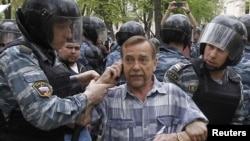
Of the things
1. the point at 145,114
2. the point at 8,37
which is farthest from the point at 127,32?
the point at 145,114

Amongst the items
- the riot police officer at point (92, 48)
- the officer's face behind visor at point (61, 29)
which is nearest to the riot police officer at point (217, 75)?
the officer's face behind visor at point (61, 29)

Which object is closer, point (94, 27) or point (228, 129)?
point (228, 129)

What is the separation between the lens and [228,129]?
11.2 feet

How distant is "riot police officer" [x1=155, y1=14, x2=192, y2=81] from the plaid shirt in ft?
4.73

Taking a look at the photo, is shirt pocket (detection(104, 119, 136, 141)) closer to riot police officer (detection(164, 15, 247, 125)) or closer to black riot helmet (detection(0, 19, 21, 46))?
riot police officer (detection(164, 15, 247, 125))

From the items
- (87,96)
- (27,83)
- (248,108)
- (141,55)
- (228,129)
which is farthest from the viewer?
(248,108)

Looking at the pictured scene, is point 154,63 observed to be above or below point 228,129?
above

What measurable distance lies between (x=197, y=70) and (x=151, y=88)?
0.82 meters

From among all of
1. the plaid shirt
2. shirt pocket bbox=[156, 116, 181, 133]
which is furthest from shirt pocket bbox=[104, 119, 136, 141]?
shirt pocket bbox=[156, 116, 181, 133]

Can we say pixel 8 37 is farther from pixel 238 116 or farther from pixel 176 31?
pixel 238 116

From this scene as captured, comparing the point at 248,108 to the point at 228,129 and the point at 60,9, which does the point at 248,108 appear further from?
the point at 60,9

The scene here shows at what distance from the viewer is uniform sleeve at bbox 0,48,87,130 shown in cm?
227

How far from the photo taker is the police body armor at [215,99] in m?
3.41

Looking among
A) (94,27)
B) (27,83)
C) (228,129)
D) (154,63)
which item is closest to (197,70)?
(228,129)
